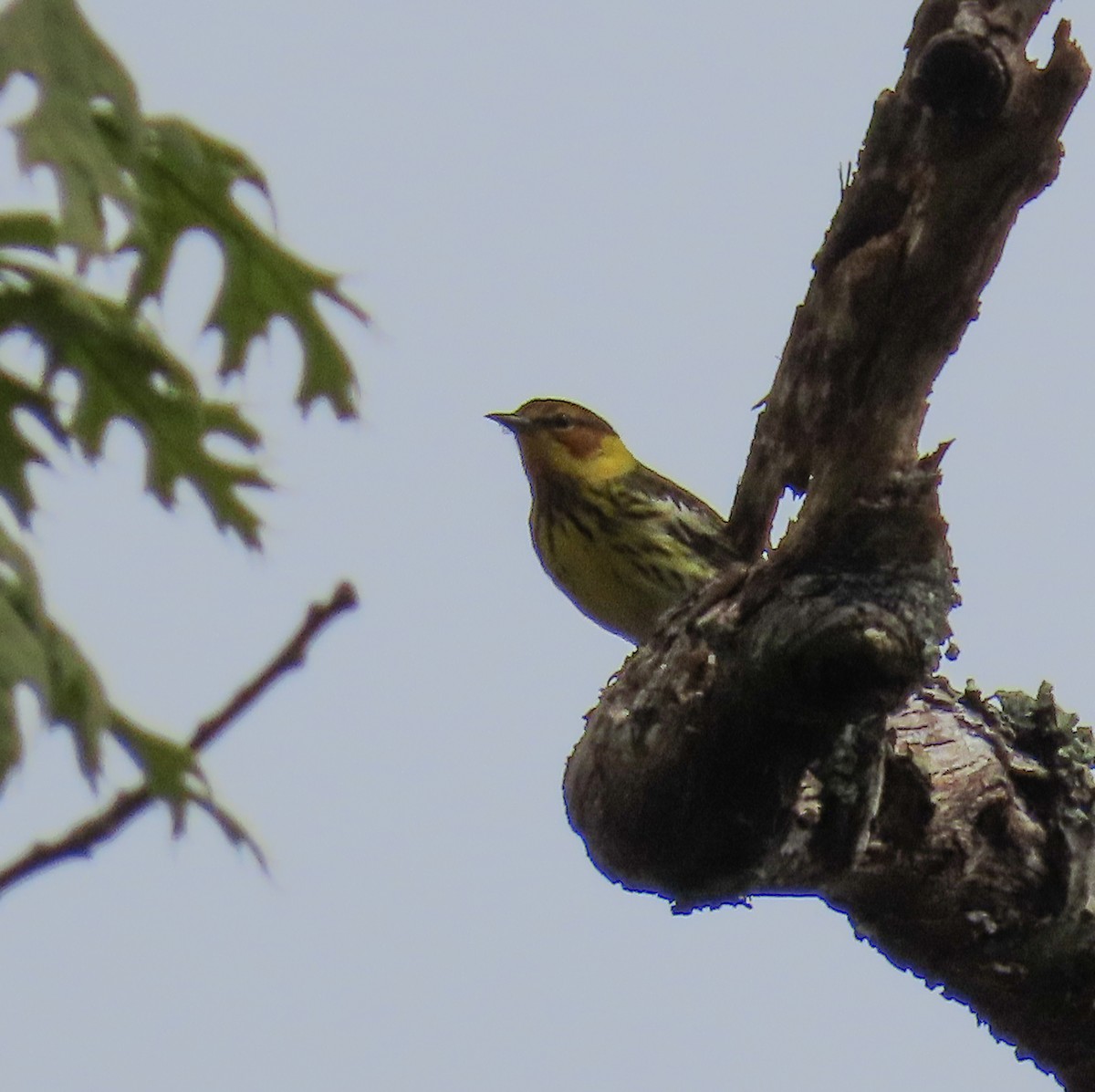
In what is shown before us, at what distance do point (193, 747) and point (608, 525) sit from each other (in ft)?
15.4

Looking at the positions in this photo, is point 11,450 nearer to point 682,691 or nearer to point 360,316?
point 360,316

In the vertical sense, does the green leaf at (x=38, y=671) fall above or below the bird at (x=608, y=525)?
below

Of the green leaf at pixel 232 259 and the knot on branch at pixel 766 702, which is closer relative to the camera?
the green leaf at pixel 232 259

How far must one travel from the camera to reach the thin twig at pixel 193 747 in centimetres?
108

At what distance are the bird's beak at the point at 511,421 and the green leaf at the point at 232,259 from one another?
374cm

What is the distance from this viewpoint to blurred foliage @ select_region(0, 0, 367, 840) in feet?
4.85

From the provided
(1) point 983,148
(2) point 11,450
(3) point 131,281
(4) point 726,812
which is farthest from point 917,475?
(2) point 11,450

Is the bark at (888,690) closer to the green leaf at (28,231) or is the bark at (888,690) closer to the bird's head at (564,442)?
the green leaf at (28,231)

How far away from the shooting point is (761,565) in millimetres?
2928

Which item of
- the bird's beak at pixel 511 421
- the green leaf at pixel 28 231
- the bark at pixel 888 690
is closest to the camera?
the green leaf at pixel 28 231

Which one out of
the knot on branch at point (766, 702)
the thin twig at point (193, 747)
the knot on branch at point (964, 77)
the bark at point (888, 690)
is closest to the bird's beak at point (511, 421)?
the bark at point (888, 690)

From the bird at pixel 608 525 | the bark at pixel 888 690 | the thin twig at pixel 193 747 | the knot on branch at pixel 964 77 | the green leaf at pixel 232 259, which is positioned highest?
the bird at pixel 608 525

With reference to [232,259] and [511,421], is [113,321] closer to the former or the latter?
[232,259]

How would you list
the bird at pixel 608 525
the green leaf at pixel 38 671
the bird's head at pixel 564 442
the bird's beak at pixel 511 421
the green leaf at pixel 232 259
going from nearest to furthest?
1. the green leaf at pixel 38 671
2. the green leaf at pixel 232 259
3. the bird at pixel 608 525
4. the bird's head at pixel 564 442
5. the bird's beak at pixel 511 421
